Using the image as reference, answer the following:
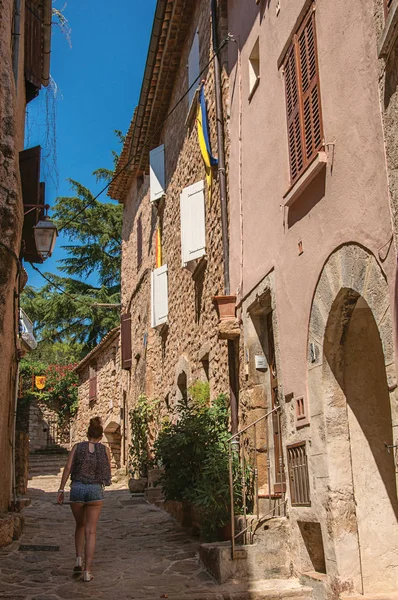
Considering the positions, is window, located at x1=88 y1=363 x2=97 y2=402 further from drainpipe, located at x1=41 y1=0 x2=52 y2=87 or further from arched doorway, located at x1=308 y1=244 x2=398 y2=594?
arched doorway, located at x1=308 y1=244 x2=398 y2=594

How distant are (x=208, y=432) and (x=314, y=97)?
373 centimetres

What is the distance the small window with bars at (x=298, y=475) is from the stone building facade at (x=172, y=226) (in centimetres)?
252

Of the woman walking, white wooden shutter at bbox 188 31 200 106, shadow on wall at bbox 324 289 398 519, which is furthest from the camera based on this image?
white wooden shutter at bbox 188 31 200 106

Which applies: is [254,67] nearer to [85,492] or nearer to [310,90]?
Result: [310,90]

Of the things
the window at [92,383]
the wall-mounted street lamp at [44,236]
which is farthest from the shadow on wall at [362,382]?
the window at [92,383]

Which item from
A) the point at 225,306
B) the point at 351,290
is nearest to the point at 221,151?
the point at 225,306

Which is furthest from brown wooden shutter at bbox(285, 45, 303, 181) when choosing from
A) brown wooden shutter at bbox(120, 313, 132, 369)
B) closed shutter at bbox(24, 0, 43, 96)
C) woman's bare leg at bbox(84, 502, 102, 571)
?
brown wooden shutter at bbox(120, 313, 132, 369)

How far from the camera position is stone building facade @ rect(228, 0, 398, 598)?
417 cm

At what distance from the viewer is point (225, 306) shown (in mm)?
7625

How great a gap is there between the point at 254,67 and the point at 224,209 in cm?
173

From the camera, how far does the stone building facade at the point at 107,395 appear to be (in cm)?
1895

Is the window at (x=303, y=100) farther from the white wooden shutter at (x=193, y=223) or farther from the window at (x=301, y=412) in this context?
the white wooden shutter at (x=193, y=223)

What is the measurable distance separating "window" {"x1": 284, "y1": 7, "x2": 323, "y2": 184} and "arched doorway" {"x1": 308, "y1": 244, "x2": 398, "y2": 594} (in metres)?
1.07

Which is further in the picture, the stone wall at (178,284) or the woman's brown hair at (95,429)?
the stone wall at (178,284)
